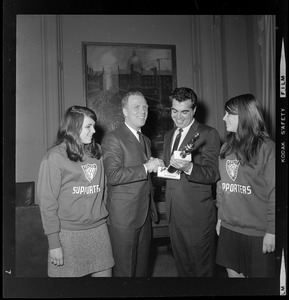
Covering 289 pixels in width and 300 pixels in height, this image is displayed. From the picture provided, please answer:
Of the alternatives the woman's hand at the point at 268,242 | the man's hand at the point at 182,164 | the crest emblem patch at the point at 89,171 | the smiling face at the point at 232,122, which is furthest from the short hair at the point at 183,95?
the woman's hand at the point at 268,242

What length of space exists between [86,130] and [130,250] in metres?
0.76

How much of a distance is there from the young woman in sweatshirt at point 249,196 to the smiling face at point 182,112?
242mm

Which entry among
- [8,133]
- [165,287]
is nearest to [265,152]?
[165,287]

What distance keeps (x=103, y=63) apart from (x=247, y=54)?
1.05m

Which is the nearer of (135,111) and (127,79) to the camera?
(135,111)

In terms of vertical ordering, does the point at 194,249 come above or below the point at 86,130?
below

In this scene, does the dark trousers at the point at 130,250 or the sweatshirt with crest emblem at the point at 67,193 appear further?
the dark trousers at the point at 130,250

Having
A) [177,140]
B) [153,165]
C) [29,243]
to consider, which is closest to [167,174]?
[153,165]

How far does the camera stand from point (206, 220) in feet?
5.91

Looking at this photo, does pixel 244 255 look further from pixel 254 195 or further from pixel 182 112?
pixel 182 112

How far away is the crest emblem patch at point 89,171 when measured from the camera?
1.69 m

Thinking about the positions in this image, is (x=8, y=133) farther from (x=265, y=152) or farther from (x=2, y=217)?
(x=265, y=152)

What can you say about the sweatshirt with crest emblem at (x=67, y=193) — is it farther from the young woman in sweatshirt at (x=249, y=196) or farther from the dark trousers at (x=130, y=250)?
the young woman in sweatshirt at (x=249, y=196)

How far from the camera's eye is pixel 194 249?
5.86ft
